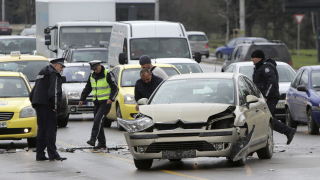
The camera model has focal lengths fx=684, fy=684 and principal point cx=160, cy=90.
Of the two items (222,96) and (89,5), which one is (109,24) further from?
(222,96)

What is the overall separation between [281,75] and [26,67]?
6.98 meters

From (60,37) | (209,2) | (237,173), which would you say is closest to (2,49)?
(60,37)

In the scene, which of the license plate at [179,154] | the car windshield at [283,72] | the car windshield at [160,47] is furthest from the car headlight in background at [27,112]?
the car windshield at [160,47]

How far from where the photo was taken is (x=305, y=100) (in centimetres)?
1508

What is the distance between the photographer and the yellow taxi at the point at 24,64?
1847 centimetres

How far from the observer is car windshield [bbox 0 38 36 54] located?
31.5 meters

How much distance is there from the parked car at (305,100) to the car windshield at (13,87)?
588 cm

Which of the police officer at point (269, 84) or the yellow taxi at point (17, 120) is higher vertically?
the police officer at point (269, 84)

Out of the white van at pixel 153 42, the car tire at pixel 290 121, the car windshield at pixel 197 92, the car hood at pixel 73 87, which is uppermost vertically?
the white van at pixel 153 42

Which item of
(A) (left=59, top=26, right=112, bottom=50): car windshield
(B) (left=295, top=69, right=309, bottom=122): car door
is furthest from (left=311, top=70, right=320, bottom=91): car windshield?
(A) (left=59, top=26, right=112, bottom=50): car windshield

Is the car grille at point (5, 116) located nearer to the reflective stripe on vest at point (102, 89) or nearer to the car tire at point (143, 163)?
the reflective stripe on vest at point (102, 89)

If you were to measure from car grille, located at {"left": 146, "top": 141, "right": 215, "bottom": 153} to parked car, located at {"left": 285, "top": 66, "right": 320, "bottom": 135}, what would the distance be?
589 cm

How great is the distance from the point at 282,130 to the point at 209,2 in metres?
66.6

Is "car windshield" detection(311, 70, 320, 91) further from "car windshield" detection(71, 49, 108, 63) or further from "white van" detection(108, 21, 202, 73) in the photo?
"car windshield" detection(71, 49, 108, 63)
